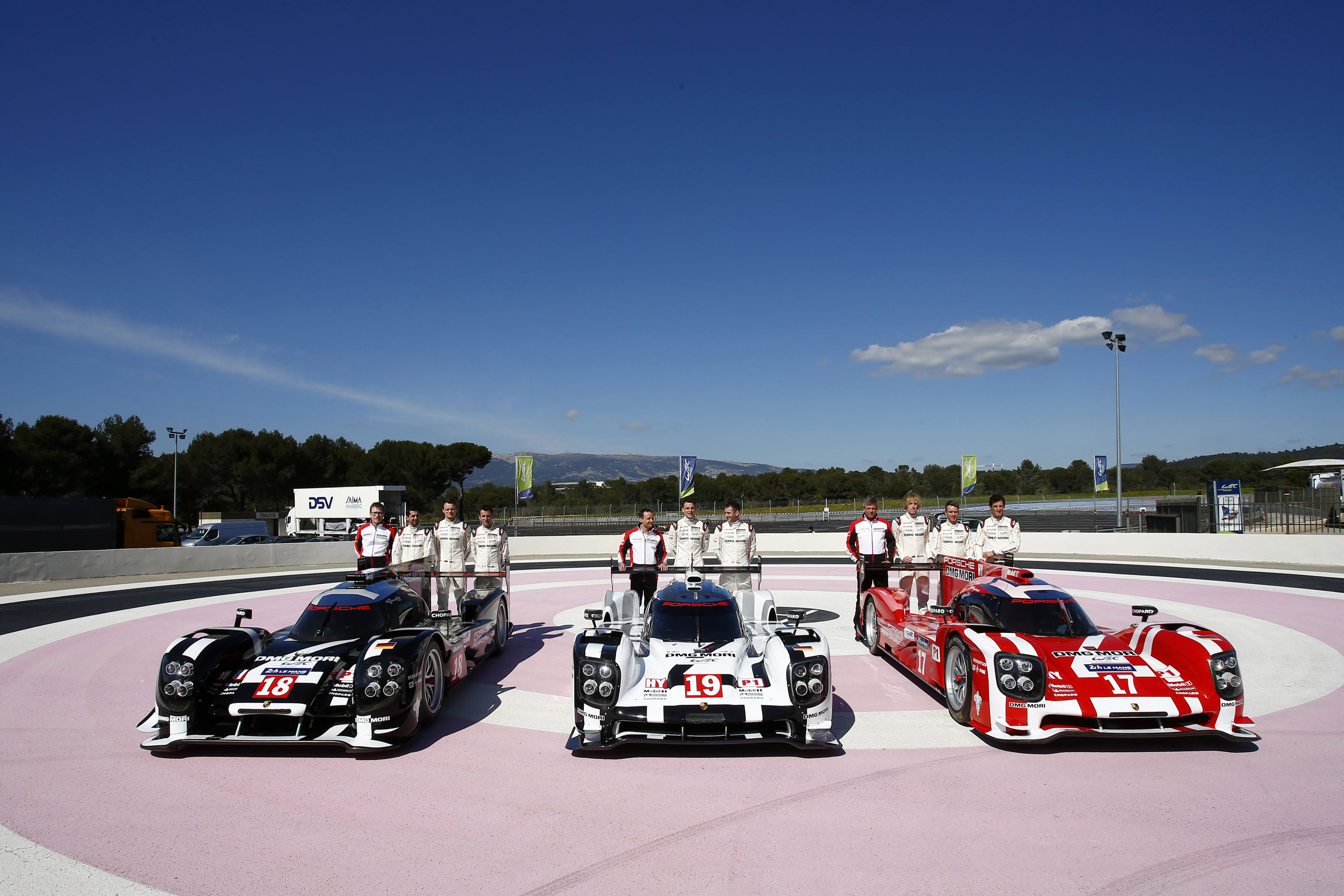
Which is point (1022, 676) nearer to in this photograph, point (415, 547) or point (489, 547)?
point (489, 547)

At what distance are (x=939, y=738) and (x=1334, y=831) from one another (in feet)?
7.76

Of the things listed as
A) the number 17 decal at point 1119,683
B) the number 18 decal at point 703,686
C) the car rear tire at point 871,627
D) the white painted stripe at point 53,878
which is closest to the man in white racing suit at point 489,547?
the car rear tire at point 871,627

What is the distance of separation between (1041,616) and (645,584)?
4.81 metres

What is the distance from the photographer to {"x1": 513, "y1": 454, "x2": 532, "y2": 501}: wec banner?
98.8 feet

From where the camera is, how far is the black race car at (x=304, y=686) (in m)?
5.52

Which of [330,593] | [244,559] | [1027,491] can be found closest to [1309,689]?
[330,593]

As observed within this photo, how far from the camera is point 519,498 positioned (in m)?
30.2

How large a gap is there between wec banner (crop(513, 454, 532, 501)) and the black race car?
2333 centimetres

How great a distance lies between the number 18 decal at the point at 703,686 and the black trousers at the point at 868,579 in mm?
4627

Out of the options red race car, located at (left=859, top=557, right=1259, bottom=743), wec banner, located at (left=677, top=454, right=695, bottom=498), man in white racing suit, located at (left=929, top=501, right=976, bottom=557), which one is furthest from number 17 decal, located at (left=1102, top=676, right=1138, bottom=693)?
wec banner, located at (left=677, top=454, right=695, bottom=498)

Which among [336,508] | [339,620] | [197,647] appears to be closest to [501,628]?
[339,620]

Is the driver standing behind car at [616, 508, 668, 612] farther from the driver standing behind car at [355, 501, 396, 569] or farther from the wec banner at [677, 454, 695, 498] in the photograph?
the wec banner at [677, 454, 695, 498]

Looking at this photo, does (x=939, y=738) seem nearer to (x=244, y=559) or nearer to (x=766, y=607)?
(x=766, y=607)

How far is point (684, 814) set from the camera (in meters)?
4.50
